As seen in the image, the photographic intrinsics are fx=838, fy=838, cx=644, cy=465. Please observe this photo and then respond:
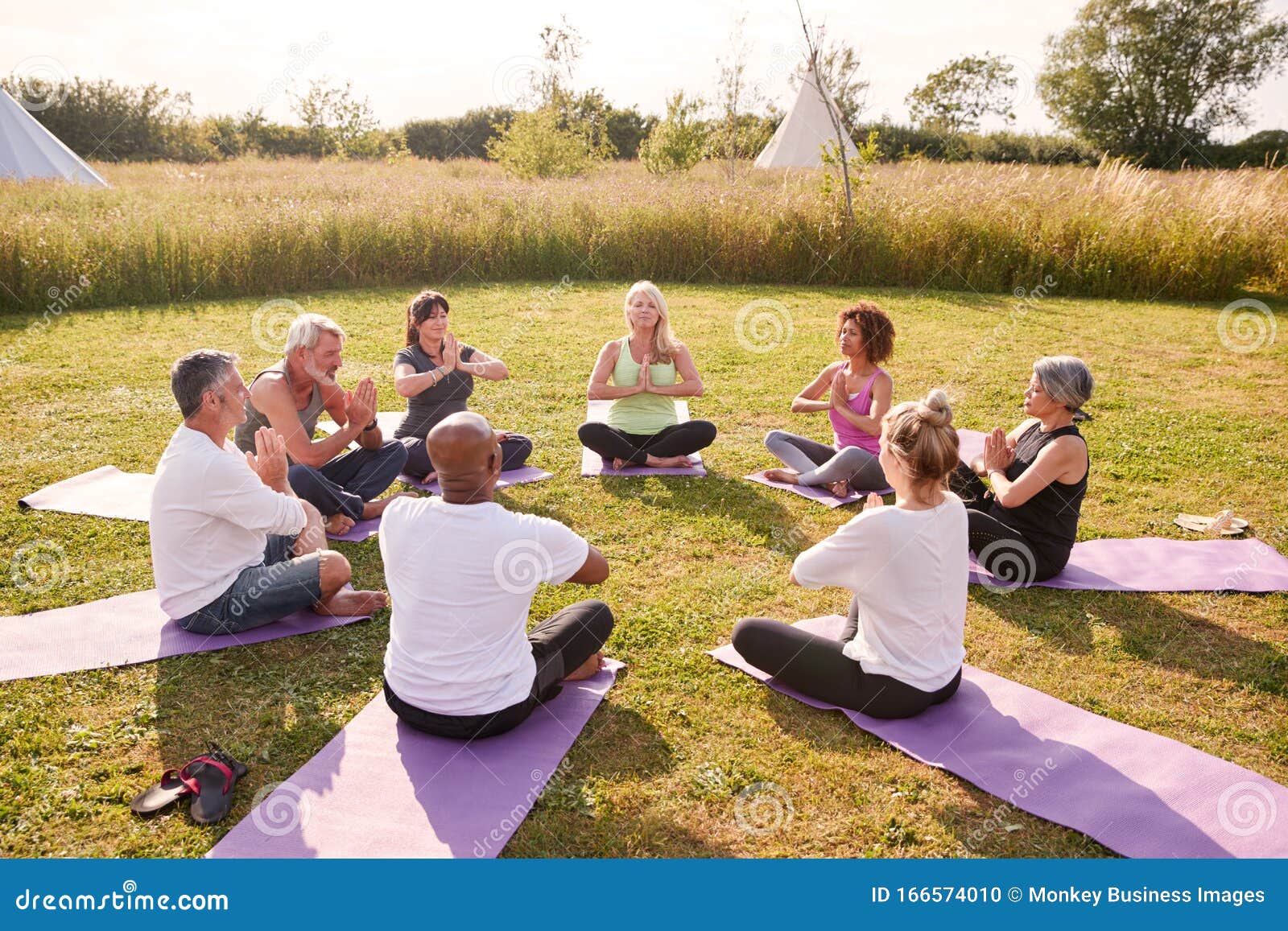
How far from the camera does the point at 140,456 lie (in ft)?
21.7

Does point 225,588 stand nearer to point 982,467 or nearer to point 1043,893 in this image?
point 1043,893

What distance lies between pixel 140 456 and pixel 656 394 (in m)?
4.10

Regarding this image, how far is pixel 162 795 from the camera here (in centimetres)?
303

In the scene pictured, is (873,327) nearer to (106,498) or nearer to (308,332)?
(308,332)

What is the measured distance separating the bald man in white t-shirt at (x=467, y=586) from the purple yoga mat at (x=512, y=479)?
2902 millimetres

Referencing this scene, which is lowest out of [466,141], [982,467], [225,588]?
[225,588]

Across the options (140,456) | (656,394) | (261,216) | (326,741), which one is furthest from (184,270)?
(326,741)

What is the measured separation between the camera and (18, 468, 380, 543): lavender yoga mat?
18.0 feet

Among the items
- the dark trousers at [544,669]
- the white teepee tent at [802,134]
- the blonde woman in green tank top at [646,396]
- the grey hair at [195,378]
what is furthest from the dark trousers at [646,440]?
the white teepee tent at [802,134]

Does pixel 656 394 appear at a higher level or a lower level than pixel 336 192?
lower
